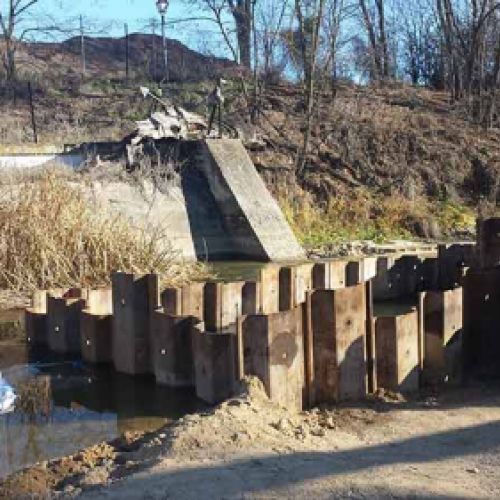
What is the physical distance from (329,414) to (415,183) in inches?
711

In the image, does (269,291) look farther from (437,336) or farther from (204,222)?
(204,222)

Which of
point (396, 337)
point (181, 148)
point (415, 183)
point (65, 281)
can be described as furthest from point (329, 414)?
point (415, 183)

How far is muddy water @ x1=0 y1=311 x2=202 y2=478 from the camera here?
583 centimetres

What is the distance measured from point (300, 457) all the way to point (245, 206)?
12.7m

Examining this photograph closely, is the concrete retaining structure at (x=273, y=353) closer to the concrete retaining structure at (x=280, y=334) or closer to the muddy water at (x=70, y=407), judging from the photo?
the concrete retaining structure at (x=280, y=334)

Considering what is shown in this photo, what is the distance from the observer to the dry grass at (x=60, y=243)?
1146 cm

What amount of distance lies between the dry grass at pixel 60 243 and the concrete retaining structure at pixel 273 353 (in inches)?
229

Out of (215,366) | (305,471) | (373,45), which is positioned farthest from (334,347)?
A: (373,45)

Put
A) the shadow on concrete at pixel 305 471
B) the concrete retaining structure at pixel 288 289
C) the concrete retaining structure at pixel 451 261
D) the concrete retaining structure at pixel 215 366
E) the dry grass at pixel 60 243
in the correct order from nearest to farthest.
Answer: the shadow on concrete at pixel 305 471
the concrete retaining structure at pixel 215 366
the concrete retaining structure at pixel 288 289
the concrete retaining structure at pixel 451 261
the dry grass at pixel 60 243

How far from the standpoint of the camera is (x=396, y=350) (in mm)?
6445

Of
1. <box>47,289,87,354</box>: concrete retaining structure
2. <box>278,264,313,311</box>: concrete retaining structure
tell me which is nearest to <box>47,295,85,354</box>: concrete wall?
<box>47,289,87,354</box>: concrete retaining structure

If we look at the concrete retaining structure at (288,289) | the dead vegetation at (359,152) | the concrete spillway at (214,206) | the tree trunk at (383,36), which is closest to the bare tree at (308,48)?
the dead vegetation at (359,152)

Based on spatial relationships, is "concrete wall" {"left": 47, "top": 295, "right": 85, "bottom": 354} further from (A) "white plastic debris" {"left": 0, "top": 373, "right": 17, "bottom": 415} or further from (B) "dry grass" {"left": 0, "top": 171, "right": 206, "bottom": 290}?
(B) "dry grass" {"left": 0, "top": 171, "right": 206, "bottom": 290}

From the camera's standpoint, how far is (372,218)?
21172 mm
